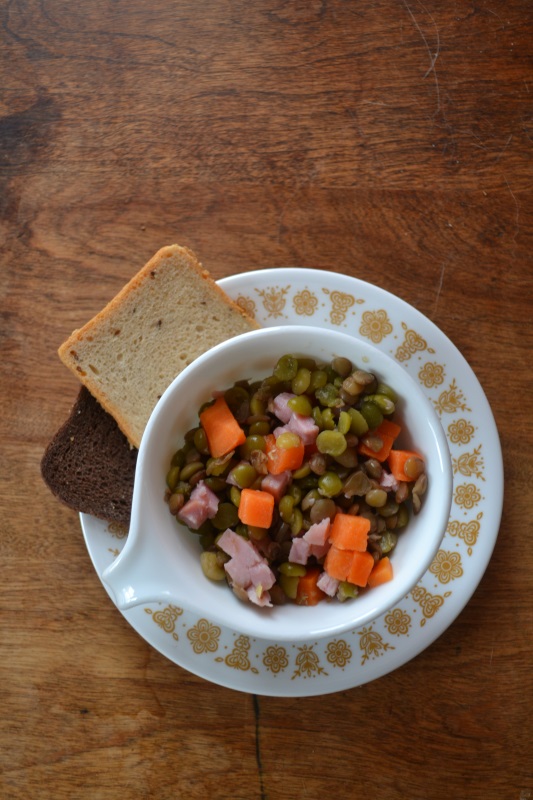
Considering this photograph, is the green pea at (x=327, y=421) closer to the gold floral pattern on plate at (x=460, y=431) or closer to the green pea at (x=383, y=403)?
the green pea at (x=383, y=403)

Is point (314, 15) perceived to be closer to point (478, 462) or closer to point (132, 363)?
point (132, 363)

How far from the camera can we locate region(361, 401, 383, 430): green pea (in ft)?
6.50

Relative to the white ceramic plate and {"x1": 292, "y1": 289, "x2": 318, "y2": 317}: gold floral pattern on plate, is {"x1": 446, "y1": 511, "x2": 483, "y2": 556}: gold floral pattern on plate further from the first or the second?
{"x1": 292, "y1": 289, "x2": 318, "y2": 317}: gold floral pattern on plate

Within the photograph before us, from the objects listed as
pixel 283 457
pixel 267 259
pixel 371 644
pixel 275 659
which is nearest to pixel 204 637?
pixel 275 659

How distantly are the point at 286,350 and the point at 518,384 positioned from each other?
3.33 ft

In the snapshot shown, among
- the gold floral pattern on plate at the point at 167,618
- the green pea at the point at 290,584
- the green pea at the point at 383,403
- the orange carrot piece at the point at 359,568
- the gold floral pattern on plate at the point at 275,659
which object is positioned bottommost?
the gold floral pattern on plate at the point at 275,659

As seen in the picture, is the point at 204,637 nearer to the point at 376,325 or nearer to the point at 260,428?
the point at 260,428

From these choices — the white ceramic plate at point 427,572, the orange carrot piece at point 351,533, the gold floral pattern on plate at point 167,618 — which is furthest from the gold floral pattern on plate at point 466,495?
the gold floral pattern on plate at point 167,618

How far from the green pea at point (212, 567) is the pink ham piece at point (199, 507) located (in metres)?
0.10

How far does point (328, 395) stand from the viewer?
2.05 metres

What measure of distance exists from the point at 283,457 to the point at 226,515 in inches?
10.0

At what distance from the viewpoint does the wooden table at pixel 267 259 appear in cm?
254

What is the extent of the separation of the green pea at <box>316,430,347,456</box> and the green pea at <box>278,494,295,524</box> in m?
0.18

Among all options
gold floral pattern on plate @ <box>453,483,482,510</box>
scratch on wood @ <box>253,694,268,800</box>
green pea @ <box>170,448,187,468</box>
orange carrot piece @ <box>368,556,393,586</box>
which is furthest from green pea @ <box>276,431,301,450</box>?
scratch on wood @ <box>253,694,268,800</box>
